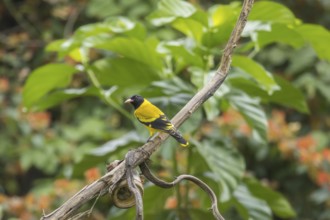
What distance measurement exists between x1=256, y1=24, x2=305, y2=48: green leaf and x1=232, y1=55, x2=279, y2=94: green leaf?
10 centimetres

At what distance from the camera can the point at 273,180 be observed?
3928 millimetres

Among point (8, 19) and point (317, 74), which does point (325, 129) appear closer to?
point (317, 74)

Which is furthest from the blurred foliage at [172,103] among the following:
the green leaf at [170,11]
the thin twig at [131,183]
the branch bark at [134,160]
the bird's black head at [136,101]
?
the thin twig at [131,183]

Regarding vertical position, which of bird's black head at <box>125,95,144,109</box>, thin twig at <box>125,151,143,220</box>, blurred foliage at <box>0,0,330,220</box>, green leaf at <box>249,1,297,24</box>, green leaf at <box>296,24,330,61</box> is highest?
thin twig at <box>125,151,143,220</box>

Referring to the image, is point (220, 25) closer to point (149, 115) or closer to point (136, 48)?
point (136, 48)

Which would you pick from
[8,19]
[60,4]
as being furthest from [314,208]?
[8,19]

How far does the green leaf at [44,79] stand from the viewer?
1.87m

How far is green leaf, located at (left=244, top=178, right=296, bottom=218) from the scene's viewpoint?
2.05m

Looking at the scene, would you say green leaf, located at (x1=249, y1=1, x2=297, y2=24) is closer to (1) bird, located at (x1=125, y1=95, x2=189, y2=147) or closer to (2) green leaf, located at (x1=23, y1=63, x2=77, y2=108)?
(1) bird, located at (x1=125, y1=95, x2=189, y2=147)

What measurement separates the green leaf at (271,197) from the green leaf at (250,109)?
0.89 ft

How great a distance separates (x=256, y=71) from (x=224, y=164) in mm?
293

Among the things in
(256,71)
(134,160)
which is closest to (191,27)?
(256,71)

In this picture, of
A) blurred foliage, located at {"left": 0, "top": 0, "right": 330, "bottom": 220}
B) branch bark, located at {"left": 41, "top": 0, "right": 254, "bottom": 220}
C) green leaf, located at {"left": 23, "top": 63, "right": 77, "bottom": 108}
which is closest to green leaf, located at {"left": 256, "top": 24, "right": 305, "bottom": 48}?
blurred foliage, located at {"left": 0, "top": 0, "right": 330, "bottom": 220}

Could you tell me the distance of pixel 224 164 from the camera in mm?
1835
